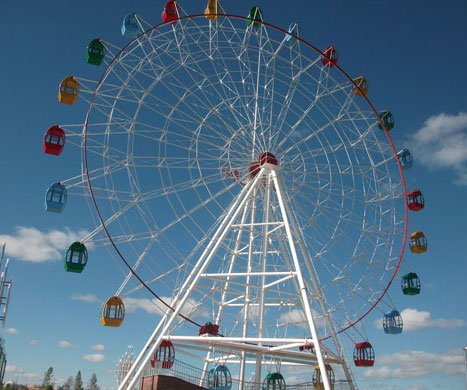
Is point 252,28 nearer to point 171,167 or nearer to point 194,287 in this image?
point 171,167

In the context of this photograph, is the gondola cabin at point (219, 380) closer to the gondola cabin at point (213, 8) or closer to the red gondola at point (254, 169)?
the red gondola at point (254, 169)

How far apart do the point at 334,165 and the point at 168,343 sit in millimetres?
12915

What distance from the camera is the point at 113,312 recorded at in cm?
2122

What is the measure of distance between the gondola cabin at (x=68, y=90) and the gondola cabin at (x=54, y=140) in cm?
143

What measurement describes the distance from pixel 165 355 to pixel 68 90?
12.4 metres

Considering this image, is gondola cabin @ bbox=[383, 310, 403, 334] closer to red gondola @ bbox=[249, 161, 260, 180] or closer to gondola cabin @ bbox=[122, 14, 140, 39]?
red gondola @ bbox=[249, 161, 260, 180]

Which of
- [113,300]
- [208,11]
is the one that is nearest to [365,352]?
[113,300]

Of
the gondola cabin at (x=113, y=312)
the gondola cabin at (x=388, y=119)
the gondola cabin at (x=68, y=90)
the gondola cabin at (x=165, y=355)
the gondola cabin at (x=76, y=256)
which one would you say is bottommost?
the gondola cabin at (x=165, y=355)

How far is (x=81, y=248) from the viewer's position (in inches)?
877

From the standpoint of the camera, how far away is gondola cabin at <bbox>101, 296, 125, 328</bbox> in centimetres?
2105

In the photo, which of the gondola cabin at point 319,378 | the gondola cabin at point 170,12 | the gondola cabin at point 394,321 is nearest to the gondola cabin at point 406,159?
the gondola cabin at point 394,321

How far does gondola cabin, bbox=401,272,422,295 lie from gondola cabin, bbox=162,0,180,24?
18181mm

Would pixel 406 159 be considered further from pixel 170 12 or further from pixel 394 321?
pixel 170 12

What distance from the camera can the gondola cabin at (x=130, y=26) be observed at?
25.1 m
